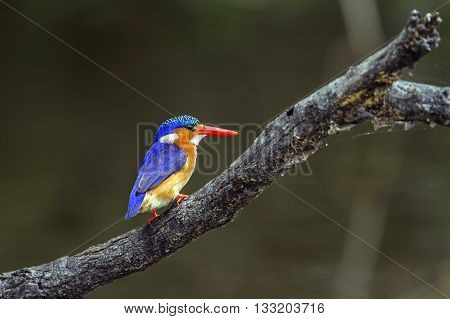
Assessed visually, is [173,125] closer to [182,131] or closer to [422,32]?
[182,131]

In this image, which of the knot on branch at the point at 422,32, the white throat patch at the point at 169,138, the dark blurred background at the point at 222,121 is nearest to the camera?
the knot on branch at the point at 422,32

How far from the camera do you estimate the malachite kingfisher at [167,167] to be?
3004 millimetres

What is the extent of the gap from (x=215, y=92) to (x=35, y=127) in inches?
98.3

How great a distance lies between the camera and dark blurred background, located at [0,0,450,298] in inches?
223

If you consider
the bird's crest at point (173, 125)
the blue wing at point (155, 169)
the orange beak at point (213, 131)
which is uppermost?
the bird's crest at point (173, 125)

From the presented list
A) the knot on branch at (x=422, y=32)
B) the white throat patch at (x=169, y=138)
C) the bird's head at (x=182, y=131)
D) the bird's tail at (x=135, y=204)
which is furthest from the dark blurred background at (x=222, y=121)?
the bird's tail at (x=135, y=204)

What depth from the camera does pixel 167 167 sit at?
313cm

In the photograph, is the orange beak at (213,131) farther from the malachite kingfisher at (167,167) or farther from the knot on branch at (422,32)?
the knot on branch at (422,32)

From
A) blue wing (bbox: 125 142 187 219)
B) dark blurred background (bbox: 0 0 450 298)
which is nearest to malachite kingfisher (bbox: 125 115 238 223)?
blue wing (bbox: 125 142 187 219)

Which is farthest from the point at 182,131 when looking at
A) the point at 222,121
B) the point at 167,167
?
the point at 222,121

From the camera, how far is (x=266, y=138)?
7.30 feet

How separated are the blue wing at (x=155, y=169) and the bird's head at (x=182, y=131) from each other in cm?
8

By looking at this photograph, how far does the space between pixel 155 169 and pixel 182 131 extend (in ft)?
1.40
